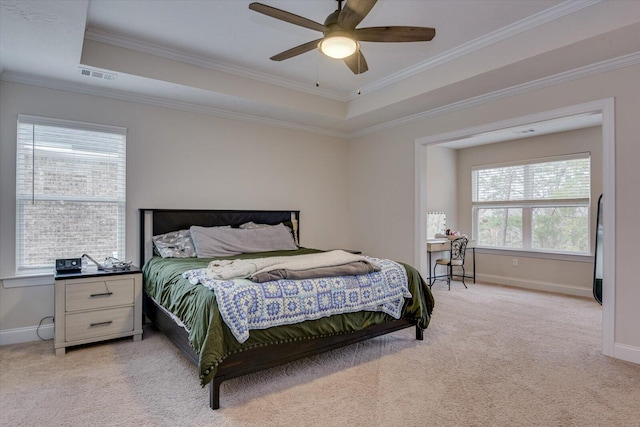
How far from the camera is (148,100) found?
12.8 ft

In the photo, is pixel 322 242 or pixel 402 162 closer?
pixel 402 162

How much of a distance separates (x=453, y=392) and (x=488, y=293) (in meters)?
3.43

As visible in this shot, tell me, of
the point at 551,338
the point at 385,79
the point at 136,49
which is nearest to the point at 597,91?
the point at 385,79

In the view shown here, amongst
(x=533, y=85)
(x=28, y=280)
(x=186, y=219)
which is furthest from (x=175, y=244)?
(x=533, y=85)

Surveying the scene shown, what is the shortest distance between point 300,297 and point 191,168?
2.46m

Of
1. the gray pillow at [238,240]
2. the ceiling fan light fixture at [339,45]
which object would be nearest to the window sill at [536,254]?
the gray pillow at [238,240]

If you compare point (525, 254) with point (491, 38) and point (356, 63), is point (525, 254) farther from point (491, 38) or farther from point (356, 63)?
point (356, 63)

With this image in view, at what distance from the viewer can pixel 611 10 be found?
98.1 inches

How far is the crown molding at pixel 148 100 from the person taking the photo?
3.29 m

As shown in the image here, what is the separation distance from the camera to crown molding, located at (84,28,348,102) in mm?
3109

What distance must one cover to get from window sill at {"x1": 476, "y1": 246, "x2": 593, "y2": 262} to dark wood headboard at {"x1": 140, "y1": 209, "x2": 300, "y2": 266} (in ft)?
12.2

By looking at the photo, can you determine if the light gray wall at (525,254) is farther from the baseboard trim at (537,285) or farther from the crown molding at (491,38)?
the crown molding at (491,38)

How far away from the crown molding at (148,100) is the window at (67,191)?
1.10ft

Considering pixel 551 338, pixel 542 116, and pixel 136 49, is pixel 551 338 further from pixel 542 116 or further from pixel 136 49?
pixel 136 49
